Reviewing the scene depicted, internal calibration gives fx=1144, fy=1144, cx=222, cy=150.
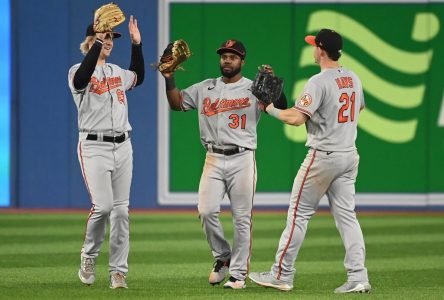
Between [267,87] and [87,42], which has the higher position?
[87,42]

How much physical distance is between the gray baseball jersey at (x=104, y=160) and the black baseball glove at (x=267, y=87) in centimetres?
104

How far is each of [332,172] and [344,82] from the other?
2.21ft

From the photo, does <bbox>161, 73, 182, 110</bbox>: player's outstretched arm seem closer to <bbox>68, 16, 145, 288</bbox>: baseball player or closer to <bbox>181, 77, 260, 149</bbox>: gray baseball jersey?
<bbox>181, 77, 260, 149</bbox>: gray baseball jersey

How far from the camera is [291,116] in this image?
8352mm

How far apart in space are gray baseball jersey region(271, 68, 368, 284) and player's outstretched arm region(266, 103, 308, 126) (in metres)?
0.09

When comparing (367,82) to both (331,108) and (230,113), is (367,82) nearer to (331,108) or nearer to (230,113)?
(230,113)

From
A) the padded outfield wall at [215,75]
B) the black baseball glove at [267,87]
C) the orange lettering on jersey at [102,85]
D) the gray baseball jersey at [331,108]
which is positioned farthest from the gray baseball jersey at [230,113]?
the padded outfield wall at [215,75]

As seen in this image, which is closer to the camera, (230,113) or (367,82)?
(230,113)

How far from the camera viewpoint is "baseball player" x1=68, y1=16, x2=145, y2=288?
337 inches

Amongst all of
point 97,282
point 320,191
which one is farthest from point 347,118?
point 97,282

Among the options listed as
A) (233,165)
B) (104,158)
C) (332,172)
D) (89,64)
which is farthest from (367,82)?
(89,64)

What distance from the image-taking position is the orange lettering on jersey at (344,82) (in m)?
8.43

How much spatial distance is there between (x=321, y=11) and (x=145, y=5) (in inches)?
106

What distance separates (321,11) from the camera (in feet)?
57.2
